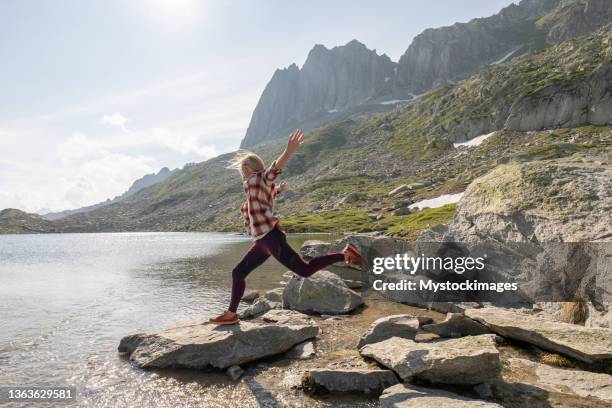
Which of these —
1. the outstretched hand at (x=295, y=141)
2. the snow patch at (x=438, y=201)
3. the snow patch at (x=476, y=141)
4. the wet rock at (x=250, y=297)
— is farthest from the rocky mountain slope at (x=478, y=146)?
the outstretched hand at (x=295, y=141)

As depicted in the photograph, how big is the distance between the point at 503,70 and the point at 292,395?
228 meters

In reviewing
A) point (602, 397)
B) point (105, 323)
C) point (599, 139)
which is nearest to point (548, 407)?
point (602, 397)

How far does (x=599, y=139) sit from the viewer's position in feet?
357

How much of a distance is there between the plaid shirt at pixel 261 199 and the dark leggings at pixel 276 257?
25 centimetres

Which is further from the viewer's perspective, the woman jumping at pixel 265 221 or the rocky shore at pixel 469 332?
the woman jumping at pixel 265 221

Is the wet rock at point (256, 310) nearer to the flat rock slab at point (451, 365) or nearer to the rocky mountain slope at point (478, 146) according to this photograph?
the flat rock slab at point (451, 365)

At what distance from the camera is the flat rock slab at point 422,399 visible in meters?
6.28

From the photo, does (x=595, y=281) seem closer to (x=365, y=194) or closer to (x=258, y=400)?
(x=258, y=400)

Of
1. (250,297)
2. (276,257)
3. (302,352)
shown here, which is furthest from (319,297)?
(276,257)

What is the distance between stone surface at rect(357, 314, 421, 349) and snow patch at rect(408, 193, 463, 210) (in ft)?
261

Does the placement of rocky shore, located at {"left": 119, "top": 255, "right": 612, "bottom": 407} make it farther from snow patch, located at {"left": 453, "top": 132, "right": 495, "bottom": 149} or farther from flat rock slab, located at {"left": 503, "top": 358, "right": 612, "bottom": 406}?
snow patch, located at {"left": 453, "top": 132, "right": 495, "bottom": 149}

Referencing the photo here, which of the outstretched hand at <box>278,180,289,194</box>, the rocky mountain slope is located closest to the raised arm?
the outstretched hand at <box>278,180,289,194</box>

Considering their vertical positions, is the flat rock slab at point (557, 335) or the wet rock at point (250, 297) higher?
the flat rock slab at point (557, 335)

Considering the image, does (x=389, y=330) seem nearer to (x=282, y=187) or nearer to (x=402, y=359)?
(x=402, y=359)
